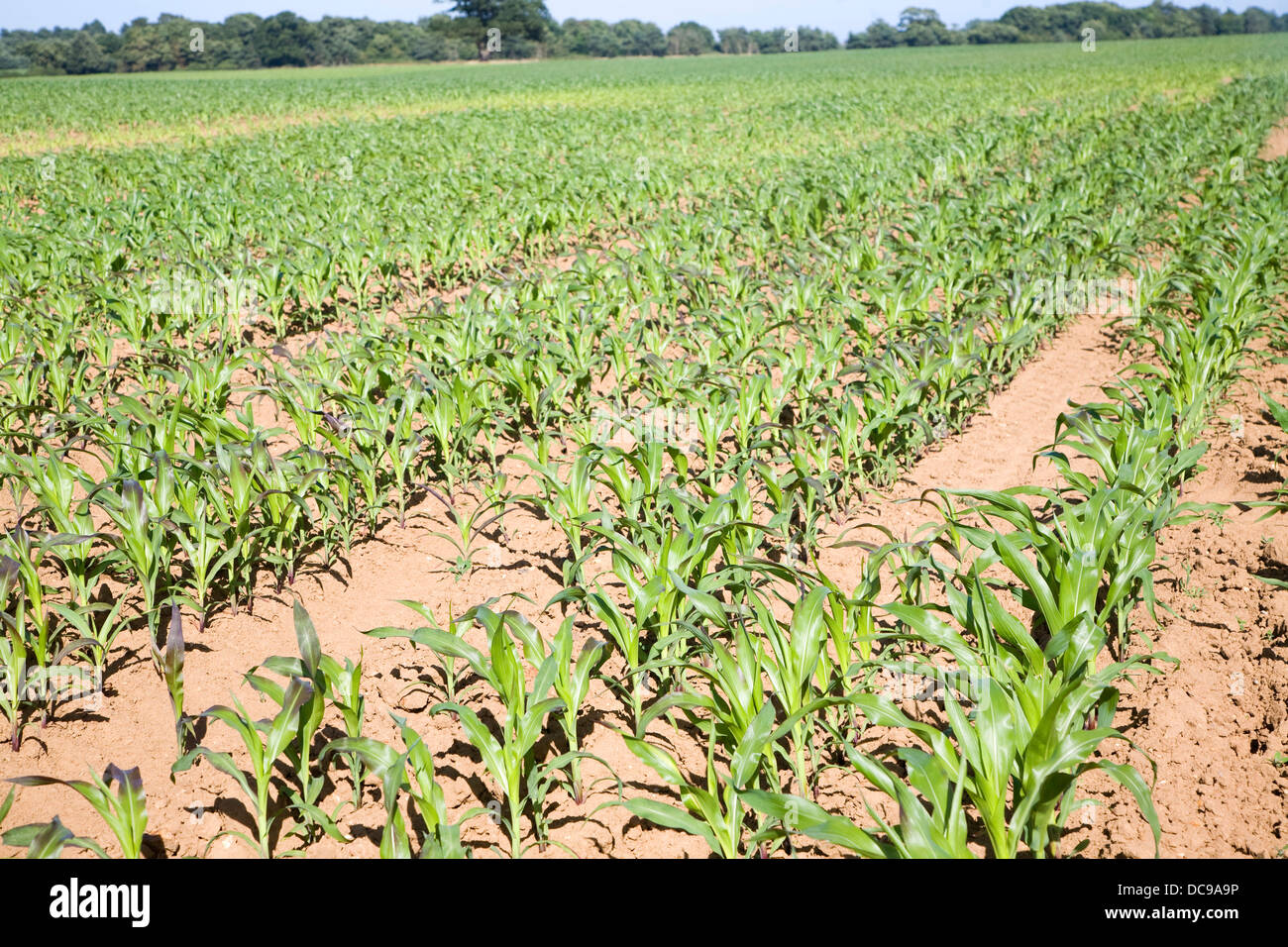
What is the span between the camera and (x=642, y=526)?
9.60 ft

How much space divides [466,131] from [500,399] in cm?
1529

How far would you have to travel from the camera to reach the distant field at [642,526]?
6.97ft

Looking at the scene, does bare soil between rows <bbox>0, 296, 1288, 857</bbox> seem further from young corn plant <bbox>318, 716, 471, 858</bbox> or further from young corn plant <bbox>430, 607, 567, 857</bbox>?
young corn plant <bbox>318, 716, 471, 858</bbox>

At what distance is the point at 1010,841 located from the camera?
5.82ft

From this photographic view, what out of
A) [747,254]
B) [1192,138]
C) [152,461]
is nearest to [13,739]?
[152,461]

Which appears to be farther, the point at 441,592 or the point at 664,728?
the point at 441,592

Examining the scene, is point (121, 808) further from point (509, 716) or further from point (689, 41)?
point (689, 41)

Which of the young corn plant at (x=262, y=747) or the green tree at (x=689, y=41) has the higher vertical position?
the green tree at (x=689, y=41)

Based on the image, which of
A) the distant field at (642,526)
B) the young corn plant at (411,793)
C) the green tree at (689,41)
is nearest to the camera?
the young corn plant at (411,793)

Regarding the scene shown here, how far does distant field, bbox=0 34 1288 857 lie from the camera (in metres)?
2.12

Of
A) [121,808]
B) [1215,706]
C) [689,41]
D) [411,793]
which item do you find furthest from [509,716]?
[689,41]

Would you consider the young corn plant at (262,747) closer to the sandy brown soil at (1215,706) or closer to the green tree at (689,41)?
the sandy brown soil at (1215,706)

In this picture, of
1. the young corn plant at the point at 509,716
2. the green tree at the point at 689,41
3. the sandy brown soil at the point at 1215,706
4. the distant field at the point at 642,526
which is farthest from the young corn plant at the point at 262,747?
the green tree at the point at 689,41
